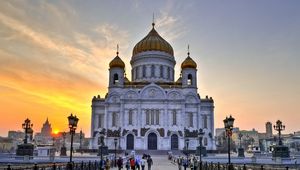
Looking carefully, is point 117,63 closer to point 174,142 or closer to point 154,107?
point 154,107

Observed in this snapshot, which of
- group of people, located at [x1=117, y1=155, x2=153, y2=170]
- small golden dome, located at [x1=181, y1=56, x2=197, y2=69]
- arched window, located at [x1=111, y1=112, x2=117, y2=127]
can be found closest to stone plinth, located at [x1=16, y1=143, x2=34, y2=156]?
group of people, located at [x1=117, y1=155, x2=153, y2=170]

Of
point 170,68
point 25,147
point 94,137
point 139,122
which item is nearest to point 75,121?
point 25,147

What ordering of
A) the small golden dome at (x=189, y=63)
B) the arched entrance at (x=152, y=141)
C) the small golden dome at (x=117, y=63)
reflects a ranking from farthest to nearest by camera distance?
the small golden dome at (x=117, y=63), the small golden dome at (x=189, y=63), the arched entrance at (x=152, y=141)

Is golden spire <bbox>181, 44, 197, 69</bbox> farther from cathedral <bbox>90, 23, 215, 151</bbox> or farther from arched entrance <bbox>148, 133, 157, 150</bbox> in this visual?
arched entrance <bbox>148, 133, 157, 150</bbox>

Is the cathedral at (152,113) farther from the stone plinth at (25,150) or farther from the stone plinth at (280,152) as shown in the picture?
the stone plinth at (280,152)

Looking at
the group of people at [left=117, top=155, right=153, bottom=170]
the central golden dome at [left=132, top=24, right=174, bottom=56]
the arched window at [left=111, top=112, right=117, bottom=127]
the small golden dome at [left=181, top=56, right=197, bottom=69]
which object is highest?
the central golden dome at [left=132, top=24, right=174, bottom=56]

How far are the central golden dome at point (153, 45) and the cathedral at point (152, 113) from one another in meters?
5.71

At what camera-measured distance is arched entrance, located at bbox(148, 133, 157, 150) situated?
65.8m

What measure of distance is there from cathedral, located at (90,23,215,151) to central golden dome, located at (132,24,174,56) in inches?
225

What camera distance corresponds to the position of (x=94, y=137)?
70625 millimetres

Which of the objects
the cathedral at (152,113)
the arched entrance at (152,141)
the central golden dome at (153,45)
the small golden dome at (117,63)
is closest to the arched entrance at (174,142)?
the cathedral at (152,113)

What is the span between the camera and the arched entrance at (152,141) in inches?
2589

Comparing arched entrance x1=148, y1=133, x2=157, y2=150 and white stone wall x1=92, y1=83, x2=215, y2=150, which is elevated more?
white stone wall x1=92, y1=83, x2=215, y2=150

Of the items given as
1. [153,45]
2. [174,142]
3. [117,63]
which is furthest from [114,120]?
[153,45]
